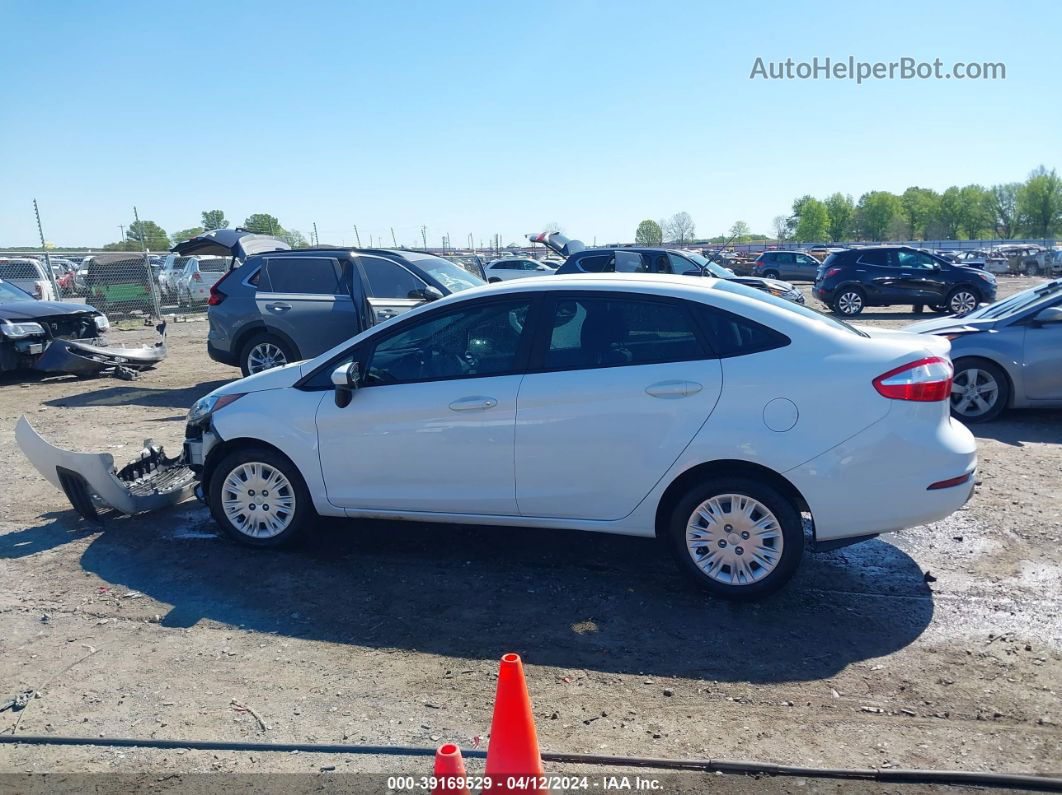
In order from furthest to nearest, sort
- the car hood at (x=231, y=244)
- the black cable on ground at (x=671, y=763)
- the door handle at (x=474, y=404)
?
the car hood at (x=231, y=244) → the door handle at (x=474, y=404) → the black cable on ground at (x=671, y=763)

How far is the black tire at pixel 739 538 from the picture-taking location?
4188mm

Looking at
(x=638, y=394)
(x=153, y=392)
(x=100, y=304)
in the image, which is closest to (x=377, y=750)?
(x=638, y=394)

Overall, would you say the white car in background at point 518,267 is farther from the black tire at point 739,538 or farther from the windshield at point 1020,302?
the black tire at point 739,538

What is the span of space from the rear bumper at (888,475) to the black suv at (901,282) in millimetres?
18617

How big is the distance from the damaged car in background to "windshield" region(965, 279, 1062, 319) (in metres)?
11.0

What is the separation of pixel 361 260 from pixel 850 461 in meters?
7.34

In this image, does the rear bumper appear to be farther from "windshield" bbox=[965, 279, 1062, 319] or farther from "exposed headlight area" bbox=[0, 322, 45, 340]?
"exposed headlight area" bbox=[0, 322, 45, 340]

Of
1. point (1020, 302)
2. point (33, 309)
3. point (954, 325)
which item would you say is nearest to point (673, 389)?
point (954, 325)

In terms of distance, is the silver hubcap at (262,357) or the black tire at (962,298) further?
the black tire at (962,298)

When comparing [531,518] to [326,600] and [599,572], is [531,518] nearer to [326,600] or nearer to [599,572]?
[599,572]

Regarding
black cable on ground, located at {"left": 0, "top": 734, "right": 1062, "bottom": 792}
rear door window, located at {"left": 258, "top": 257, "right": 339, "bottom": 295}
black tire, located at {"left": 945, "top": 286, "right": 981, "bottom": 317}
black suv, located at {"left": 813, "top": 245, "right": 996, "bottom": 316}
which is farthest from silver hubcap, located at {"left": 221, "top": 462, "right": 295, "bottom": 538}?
black tire, located at {"left": 945, "top": 286, "right": 981, "bottom": 317}

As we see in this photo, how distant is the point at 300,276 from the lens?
10219 millimetres

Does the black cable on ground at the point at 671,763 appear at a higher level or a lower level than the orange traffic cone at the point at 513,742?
lower

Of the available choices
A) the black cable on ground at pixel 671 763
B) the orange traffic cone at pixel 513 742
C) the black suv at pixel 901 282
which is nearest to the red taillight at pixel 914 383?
the black cable on ground at pixel 671 763
